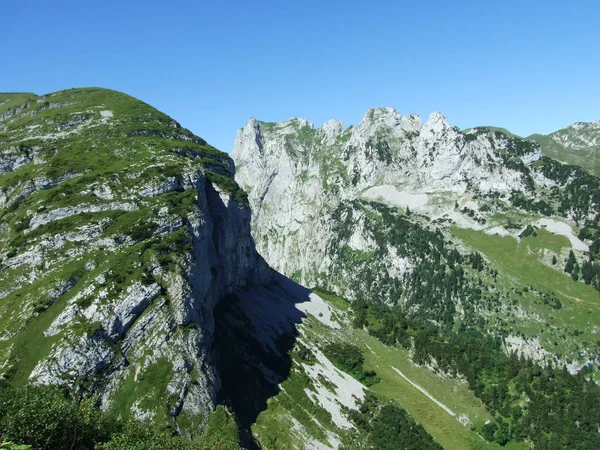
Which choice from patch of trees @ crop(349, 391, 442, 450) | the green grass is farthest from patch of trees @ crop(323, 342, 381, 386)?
Result: patch of trees @ crop(349, 391, 442, 450)

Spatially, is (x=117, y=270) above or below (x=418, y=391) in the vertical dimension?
above

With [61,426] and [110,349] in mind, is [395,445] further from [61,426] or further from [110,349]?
[61,426]

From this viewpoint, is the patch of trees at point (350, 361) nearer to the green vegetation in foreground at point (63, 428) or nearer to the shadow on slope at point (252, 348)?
the shadow on slope at point (252, 348)

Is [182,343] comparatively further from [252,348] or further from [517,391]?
[517,391]

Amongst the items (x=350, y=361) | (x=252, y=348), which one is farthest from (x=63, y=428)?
(x=350, y=361)

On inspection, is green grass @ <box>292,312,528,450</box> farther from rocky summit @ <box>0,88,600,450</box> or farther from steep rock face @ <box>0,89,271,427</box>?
steep rock face @ <box>0,89,271,427</box>

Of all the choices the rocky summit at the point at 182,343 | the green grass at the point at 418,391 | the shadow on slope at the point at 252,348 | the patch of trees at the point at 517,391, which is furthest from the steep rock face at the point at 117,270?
the patch of trees at the point at 517,391
